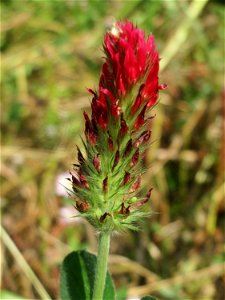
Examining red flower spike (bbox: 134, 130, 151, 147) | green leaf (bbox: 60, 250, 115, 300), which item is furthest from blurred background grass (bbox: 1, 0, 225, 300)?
red flower spike (bbox: 134, 130, 151, 147)

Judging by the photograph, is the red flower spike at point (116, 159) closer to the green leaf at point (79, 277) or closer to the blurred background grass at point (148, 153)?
the green leaf at point (79, 277)

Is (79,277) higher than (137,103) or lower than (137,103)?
lower

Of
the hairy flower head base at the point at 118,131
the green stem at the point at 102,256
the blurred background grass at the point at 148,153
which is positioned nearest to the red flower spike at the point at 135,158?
the hairy flower head base at the point at 118,131

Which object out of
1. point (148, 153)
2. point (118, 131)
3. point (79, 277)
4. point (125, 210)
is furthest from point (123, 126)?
point (148, 153)

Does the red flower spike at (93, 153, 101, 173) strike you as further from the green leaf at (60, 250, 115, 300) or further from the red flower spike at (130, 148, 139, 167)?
the green leaf at (60, 250, 115, 300)

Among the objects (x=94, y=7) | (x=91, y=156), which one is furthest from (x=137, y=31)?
(x=94, y=7)

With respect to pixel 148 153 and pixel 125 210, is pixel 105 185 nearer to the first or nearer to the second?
pixel 125 210
